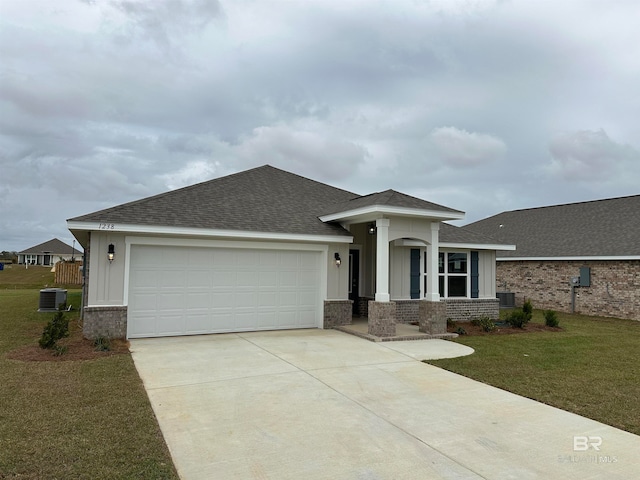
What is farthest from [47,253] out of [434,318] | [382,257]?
[434,318]

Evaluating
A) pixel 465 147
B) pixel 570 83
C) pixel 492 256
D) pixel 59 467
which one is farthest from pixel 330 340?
pixel 465 147

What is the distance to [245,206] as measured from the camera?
484 inches

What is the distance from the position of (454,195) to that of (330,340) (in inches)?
863

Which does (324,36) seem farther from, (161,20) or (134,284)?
(134,284)

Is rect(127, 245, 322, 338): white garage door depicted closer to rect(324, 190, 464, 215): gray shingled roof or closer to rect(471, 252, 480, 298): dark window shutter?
rect(324, 190, 464, 215): gray shingled roof

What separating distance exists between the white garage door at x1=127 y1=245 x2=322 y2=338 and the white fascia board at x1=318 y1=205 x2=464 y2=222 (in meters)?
1.56

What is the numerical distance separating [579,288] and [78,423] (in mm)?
19405

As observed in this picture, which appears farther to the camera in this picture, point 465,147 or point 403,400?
point 465,147

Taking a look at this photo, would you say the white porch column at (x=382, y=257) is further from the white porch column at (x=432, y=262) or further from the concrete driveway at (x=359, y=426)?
the concrete driveway at (x=359, y=426)

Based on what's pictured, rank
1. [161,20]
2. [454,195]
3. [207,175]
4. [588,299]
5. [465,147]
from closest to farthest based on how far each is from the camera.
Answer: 1. [161,20]
2. [588,299]
3. [465,147]
4. [207,175]
5. [454,195]

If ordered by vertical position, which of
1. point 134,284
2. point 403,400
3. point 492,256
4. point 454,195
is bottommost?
point 403,400

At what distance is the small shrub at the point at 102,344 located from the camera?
27.9ft

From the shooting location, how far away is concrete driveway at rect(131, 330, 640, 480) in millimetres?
3807

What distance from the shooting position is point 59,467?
11.9ft
